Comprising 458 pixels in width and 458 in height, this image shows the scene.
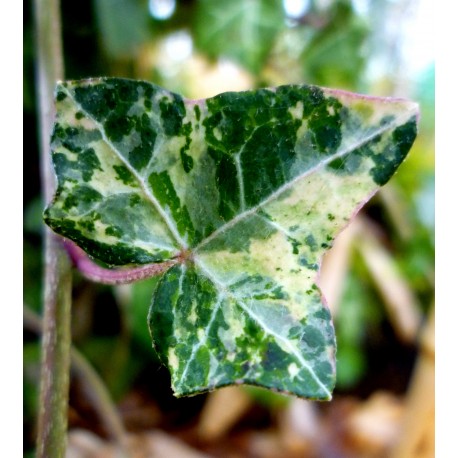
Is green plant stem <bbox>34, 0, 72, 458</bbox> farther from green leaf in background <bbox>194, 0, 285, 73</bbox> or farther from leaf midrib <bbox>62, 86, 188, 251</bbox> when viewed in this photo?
green leaf in background <bbox>194, 0, 285, 73</bbox>

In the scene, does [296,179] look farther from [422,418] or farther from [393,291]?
[393,291]

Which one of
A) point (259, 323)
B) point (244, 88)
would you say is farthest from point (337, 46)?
point (259, 323)

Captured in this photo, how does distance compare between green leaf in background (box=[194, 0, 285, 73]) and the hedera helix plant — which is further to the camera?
green leaf in background (box=[194, 0, 285, 73])

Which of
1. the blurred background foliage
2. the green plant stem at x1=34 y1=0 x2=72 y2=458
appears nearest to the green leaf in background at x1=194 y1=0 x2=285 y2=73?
the blurred background foliage

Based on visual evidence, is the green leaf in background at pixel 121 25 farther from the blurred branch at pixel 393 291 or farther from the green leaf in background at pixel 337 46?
the blurred branch at pixel 393 291
